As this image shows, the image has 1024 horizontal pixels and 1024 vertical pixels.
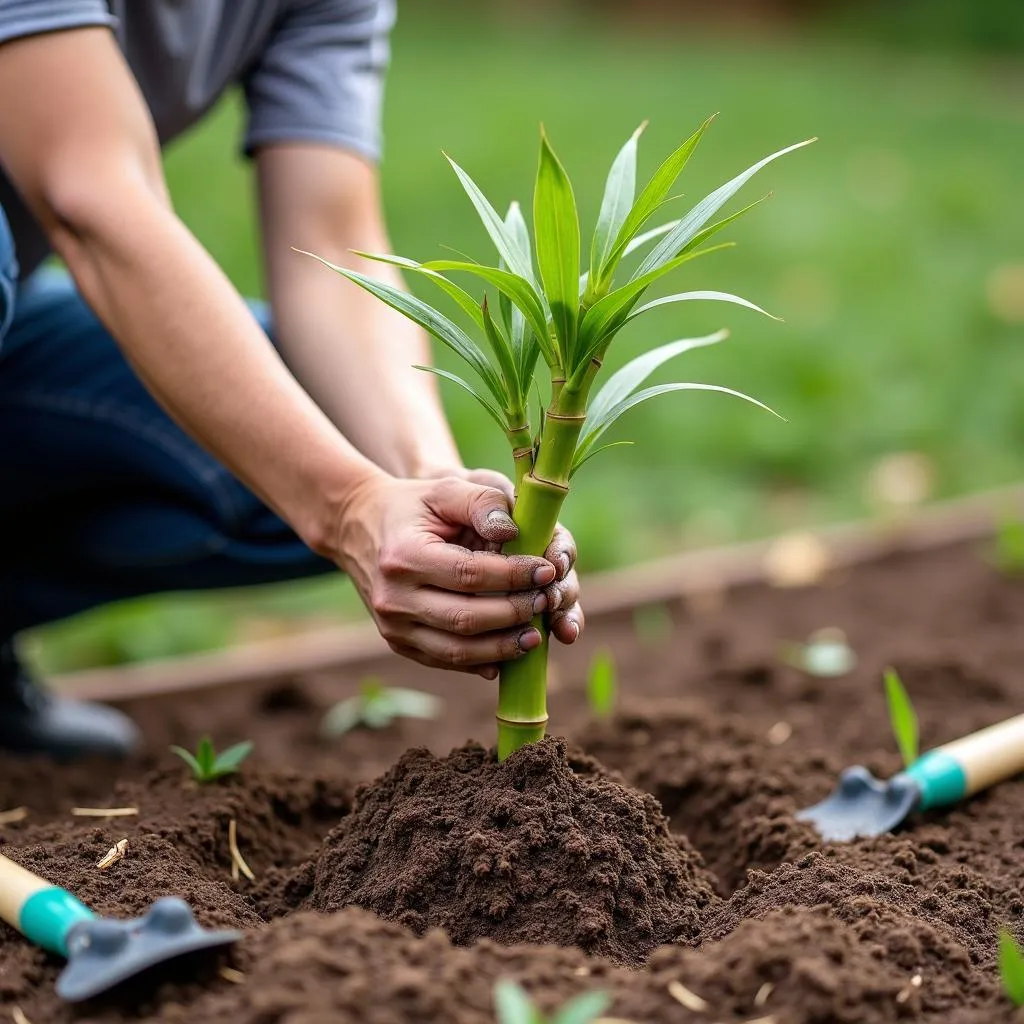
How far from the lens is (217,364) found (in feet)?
5.65

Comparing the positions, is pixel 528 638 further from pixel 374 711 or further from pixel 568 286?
pixel 374 711

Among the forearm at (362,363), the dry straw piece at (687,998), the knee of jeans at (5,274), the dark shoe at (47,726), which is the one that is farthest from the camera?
the dark shoe at (47,726)

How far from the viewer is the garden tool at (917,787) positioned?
185cm

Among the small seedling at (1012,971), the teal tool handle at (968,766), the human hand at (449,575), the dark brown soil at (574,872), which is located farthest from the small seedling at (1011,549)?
the small seedling at (1012,971)

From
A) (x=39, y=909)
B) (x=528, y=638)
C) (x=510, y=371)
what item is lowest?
(x=39, y=909)

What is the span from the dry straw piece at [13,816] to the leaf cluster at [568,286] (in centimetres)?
100

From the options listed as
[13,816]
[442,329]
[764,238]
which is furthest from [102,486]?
[764,238]

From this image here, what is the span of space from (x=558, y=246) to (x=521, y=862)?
2.24 feet

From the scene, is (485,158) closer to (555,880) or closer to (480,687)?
(480,687)

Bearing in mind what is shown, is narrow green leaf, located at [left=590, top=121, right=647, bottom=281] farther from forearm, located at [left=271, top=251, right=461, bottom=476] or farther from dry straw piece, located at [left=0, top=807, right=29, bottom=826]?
dry straw piece, located at [left=0, top=807, right=29, bottom=826]

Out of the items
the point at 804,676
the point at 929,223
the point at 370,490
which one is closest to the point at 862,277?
the point at 929,223

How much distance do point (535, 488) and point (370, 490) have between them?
236 millimetres

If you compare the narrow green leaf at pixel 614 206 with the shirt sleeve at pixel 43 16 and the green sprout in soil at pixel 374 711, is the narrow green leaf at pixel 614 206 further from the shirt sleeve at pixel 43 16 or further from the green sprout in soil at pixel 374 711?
the green sprout in soil at pixel 374 711

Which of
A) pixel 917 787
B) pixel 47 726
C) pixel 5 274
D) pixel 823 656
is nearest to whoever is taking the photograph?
pixel 917 787
